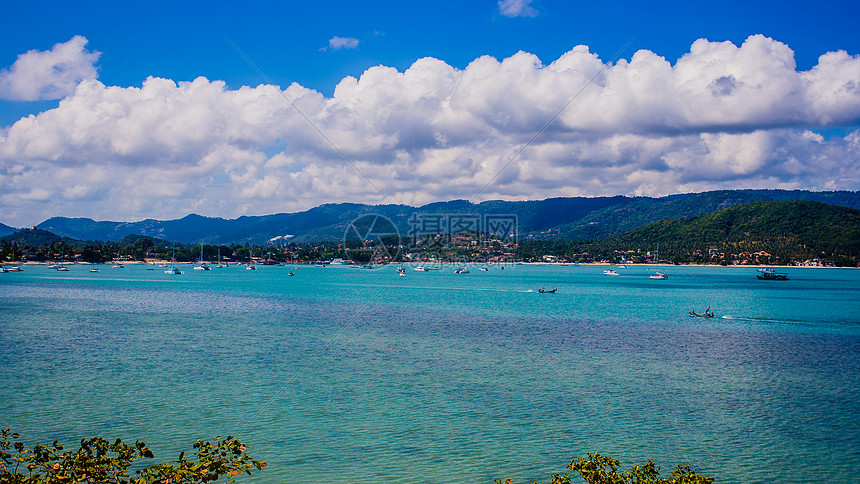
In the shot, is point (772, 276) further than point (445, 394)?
Yes

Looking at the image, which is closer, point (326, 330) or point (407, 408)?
point (407, 408)

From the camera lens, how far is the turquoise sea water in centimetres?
1550

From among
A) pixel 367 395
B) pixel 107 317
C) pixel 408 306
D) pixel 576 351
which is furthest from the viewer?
pixel 408 306

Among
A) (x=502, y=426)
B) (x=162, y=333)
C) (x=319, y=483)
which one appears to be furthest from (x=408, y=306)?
(x=319, y=483)

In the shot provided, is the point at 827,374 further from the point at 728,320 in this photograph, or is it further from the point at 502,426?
the point at 728,320

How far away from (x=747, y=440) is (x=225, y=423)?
52.9 ft

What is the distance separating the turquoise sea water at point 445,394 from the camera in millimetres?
15500

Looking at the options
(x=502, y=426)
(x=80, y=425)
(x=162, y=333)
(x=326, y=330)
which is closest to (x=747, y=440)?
(x=502, y=426)

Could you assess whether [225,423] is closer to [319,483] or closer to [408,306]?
[319,483]

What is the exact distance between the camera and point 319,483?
13.6 meters

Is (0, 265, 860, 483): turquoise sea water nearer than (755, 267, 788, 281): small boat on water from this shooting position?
Yes

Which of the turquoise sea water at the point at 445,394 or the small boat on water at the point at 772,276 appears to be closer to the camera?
the turquoise sea water at the point at 445,394

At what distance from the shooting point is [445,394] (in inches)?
843

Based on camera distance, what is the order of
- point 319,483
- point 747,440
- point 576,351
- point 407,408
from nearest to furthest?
point 319,483, point 747,440, point 407,408, point 576,351
